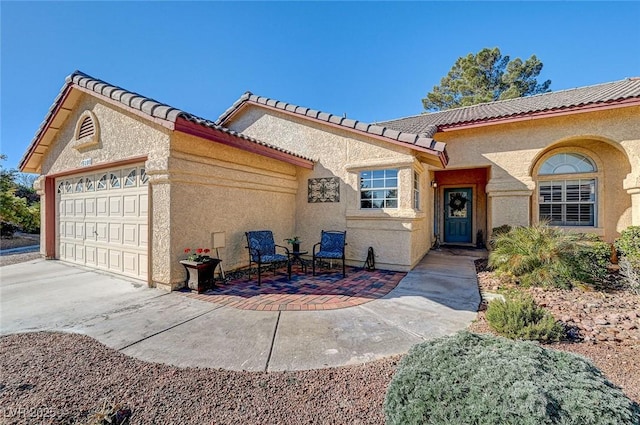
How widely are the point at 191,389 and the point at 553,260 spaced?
7.88 m

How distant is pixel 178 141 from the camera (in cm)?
593

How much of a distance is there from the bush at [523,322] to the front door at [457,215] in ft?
32.5

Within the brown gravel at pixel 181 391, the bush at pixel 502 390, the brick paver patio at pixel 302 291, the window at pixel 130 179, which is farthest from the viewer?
the window at pixel 130 179

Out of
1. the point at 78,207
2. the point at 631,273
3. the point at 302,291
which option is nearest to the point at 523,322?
the point at 302,291

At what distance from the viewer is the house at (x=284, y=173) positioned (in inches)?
243

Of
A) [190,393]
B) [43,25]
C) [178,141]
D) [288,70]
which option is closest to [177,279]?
[178,141]

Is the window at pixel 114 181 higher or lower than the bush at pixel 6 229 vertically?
higher

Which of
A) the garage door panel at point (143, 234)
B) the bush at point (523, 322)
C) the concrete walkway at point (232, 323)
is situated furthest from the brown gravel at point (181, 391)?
the garage door panel at point (143, 234)

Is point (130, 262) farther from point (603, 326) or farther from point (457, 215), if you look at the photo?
point (457, 215)

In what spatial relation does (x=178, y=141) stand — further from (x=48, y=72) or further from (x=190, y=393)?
(x=48, y=72)

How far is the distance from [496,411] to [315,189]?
8081 mm

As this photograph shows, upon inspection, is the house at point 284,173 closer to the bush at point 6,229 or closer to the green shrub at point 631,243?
the green shrub at point 631,243

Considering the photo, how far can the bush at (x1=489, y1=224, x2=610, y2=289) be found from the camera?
20.0 feet

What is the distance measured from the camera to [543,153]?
31.7 feet
